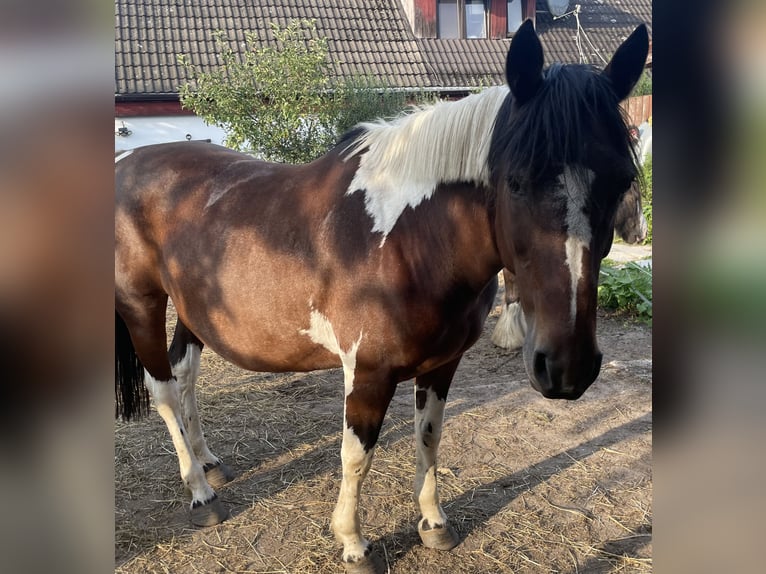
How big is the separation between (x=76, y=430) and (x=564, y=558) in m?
2.57

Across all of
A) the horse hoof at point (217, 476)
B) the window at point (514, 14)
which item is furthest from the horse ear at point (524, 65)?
the window at point (514, 14)

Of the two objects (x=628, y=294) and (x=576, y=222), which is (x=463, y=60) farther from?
(x=576, y=222)

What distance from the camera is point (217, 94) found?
7812 mm

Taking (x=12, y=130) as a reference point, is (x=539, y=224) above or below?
below

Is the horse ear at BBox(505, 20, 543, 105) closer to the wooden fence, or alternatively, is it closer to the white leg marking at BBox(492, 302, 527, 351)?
the white leg marking at BBox(492, 302, 527, 351)

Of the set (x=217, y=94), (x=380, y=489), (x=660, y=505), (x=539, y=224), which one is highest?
(x=660, y=505)

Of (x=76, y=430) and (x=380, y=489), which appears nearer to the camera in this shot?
(x=76, y=430)

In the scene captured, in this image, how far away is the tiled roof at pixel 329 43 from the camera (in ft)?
39.5

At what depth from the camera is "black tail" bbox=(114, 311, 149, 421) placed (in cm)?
311

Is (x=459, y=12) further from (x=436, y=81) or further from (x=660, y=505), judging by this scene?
(x=660, y=505)

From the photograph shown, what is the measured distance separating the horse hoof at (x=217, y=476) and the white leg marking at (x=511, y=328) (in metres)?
3.06

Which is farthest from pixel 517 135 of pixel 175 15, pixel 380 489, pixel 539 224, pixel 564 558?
pixel 175 15

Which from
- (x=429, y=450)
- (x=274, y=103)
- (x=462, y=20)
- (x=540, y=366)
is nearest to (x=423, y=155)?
(x=540, y=366)

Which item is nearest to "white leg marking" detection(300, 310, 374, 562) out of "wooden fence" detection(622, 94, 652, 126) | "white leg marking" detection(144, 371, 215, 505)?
"white leg marking" detection(144, 371, 215, 505)
